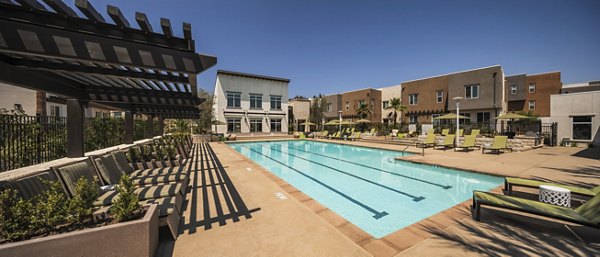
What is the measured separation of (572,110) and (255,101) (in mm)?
32139

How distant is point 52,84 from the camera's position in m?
4.15

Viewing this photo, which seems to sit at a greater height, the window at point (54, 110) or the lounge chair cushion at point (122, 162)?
the window at point (54, 110)

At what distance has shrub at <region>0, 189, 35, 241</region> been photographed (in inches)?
82.4

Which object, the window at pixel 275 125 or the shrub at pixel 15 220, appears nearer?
the shrub at pixel 15 220

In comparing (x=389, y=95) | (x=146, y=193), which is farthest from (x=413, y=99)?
(x=146, y=193)

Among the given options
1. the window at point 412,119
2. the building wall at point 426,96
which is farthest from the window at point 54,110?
the window at point 412,119

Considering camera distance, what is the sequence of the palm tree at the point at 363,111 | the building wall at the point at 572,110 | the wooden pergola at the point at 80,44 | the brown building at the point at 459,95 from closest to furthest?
the wooden pergola at the point at 80,44 → the building wall at the point at 572,110 → the brown building at the point at 459,95 → the palm tree at the point at 363,111

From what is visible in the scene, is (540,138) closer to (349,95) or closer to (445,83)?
(445,83)

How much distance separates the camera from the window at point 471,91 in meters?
21.9

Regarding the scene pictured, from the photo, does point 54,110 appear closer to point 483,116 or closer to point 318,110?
point 318,110

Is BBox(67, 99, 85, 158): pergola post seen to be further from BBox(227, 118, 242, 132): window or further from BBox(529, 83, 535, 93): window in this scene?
BBox(529, 83, 535, 93): window

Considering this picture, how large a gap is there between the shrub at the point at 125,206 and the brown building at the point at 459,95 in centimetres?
2763

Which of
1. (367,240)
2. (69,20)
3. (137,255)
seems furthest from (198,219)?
(69,20)

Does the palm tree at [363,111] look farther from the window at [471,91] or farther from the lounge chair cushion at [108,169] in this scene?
the lounge chair cushion at [108,169]
